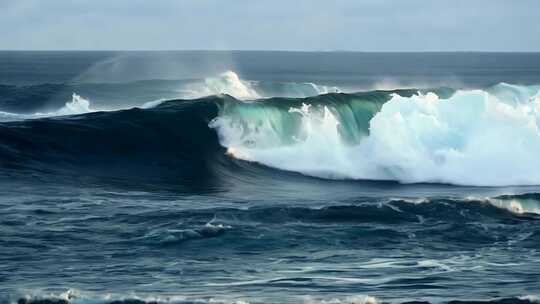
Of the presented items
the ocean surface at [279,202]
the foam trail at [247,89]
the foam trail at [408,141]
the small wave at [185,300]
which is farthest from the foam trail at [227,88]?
the small wave at [185,300]

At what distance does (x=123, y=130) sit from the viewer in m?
35.3

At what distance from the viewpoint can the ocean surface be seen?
19.1 meters

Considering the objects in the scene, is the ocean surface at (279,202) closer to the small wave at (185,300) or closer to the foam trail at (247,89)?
the small wave at (185,300)

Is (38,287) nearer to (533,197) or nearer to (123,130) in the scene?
(533,197)

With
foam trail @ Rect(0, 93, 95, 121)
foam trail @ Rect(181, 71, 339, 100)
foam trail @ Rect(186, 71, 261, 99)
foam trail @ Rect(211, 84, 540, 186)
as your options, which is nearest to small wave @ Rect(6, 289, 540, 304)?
foam trail @ Rect(211, 84, 540, 186)

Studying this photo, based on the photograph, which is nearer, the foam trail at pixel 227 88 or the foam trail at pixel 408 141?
the foam trail at pixel 408 141

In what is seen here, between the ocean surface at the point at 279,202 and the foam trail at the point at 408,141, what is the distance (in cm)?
7

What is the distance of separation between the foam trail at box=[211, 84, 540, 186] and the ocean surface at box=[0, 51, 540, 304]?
7 centimetres

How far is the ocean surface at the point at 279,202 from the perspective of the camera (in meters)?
19.1

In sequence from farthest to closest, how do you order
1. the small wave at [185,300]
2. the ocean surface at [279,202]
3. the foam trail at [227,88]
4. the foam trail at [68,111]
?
the foam trail at [227,88], the foam trail at [68,111], the ocean surface at [279,202], the small wave at [185,300]

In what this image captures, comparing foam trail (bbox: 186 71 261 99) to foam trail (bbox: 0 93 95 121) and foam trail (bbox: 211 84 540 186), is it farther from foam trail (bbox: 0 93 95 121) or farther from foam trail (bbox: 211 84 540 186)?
foam trail (bbox: 211 84 540 186)

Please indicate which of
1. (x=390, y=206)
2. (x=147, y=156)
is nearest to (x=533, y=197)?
(x=390, y=206)

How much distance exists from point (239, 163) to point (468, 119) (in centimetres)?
837

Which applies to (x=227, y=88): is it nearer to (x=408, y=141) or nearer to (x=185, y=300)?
(x=408, y=141)
